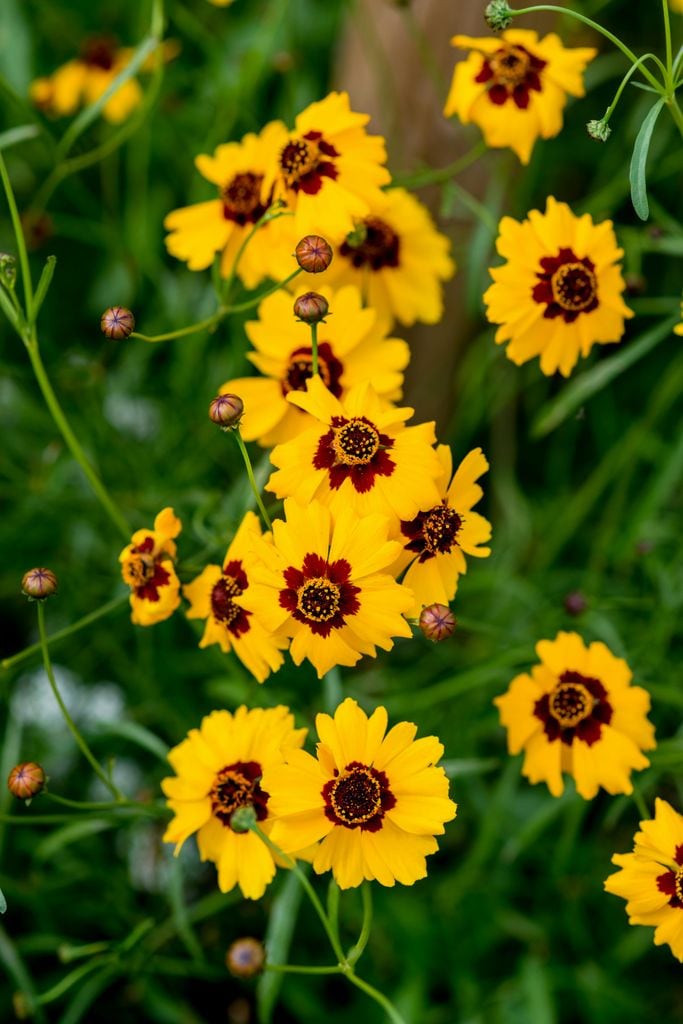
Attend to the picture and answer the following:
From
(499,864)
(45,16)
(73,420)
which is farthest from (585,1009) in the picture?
(45,16)

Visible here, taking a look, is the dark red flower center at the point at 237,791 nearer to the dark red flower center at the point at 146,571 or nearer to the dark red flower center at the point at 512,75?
the dark red flower center at the point at 146,571

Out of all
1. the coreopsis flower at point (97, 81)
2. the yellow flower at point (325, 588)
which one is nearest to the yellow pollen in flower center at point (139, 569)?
the yellow flower at point (325, 588)

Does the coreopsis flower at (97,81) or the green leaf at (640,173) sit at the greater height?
the coreopsis flower at (97,81)

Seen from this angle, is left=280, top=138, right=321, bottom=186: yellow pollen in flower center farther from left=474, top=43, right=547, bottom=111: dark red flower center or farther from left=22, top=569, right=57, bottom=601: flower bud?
left=22, top=569, right=57, bottom=601: flower bud

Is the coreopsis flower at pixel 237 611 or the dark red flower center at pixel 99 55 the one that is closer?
the coreopsis flower at pixel 237 611

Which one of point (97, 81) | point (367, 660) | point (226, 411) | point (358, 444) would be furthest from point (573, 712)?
point (97, 81)

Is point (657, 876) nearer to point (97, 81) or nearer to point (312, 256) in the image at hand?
point (312, 256)
